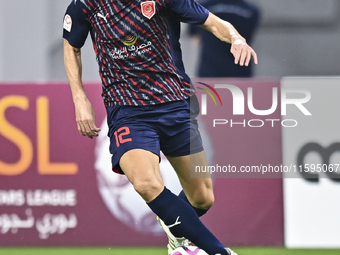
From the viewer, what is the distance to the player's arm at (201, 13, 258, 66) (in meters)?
2.24

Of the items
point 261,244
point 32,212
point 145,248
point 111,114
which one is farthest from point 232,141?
point 32,212

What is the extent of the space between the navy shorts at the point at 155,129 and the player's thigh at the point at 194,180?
39mm

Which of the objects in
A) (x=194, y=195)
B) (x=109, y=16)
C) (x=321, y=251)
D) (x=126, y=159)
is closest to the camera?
(x=126, y=159)

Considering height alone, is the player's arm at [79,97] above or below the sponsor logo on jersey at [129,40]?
below

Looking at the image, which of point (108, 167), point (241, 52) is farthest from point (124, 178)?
point (241, 52)

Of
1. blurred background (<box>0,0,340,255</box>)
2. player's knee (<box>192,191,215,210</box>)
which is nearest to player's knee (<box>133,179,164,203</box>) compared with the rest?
player's knee (<box>192,191,215,210</box>)

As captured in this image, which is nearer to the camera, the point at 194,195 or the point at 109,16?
the point at 109,16

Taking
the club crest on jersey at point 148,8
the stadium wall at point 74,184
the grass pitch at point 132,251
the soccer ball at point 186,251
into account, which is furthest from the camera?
the stadium wall at point 74,184

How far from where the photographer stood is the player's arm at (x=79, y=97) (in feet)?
7.83

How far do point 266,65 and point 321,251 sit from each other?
4.13 ft

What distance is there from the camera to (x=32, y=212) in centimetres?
330

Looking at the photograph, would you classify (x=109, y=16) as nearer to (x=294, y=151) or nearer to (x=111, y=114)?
(x=111, y=114)

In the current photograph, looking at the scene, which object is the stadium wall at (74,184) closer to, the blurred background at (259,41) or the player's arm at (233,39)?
the blurred background at (259,41)

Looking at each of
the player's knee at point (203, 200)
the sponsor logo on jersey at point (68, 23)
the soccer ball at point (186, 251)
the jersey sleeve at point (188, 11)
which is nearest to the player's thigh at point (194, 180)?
the player's knee at point (203, 200)
